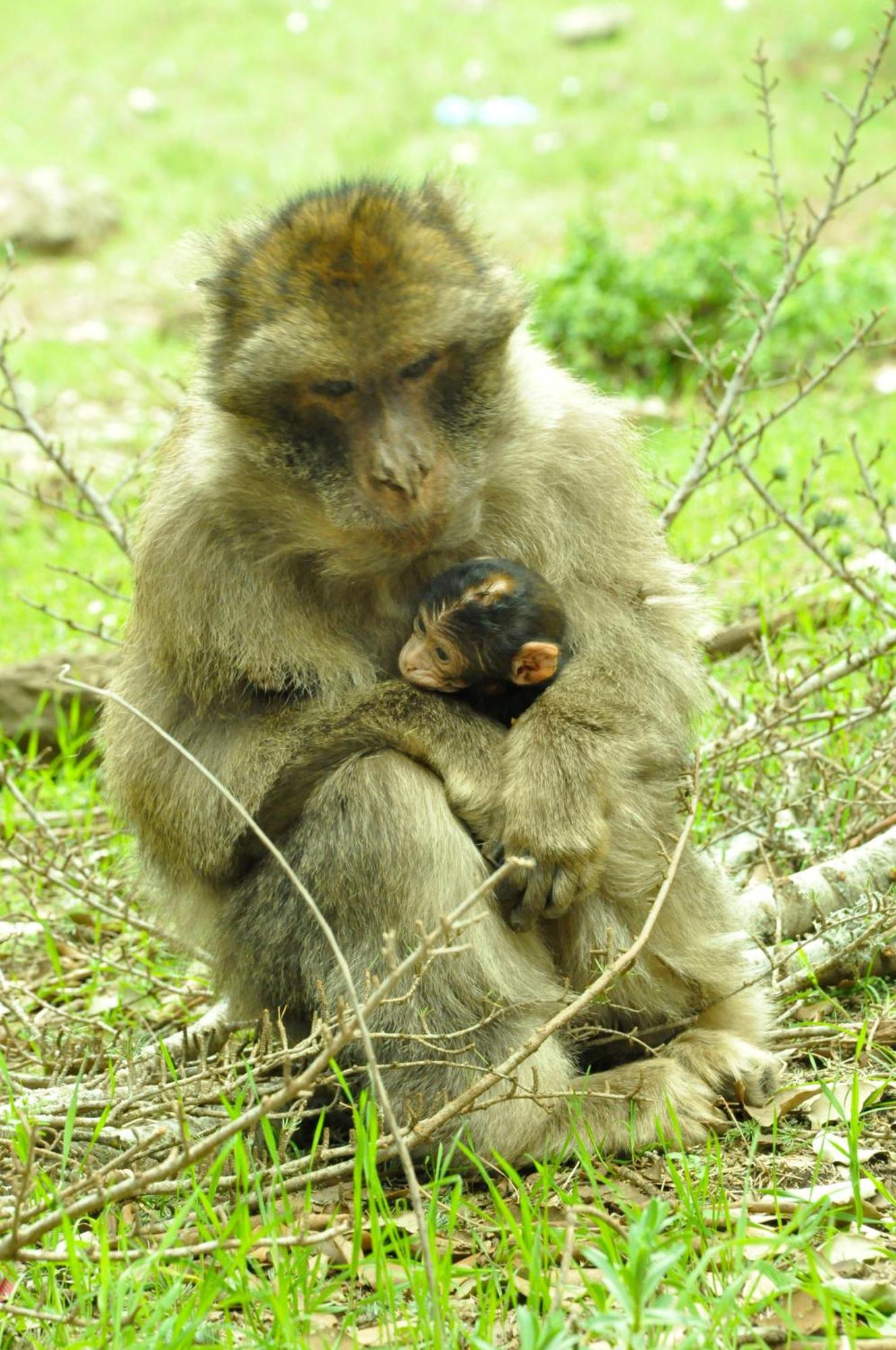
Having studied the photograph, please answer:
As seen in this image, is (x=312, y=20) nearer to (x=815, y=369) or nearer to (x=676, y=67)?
(x=676, y=67)

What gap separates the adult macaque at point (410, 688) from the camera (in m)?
3.37

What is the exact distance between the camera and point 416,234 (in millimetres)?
3467

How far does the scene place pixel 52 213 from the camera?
1477 cm

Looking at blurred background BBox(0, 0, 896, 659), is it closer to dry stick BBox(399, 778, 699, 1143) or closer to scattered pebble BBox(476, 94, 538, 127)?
scattered pebble BBox(476, 94, 538, 127)

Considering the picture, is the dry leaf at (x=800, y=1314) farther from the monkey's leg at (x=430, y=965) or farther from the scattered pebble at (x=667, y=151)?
the scattered pebble at (x=667, y=151)

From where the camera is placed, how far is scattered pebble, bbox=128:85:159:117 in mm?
18375

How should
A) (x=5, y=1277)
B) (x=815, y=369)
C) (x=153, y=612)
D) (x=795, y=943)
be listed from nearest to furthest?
(x=5, y=1277) → (x=153, y=612) → (x=795, y=943) → (x=815, y=369)

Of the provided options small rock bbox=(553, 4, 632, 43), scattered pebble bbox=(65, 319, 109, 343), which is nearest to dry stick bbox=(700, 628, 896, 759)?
scattered pebble bbox=(65, 319, 109, 343)

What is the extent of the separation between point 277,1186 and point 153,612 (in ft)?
4.42

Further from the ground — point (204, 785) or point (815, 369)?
point (815, 369)

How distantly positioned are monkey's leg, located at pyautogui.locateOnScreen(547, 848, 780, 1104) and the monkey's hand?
0.59ft

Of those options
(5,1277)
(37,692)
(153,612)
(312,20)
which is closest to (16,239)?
(312,20)

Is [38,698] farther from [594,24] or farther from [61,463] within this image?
[594,24]

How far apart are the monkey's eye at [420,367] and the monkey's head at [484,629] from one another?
46 cm
